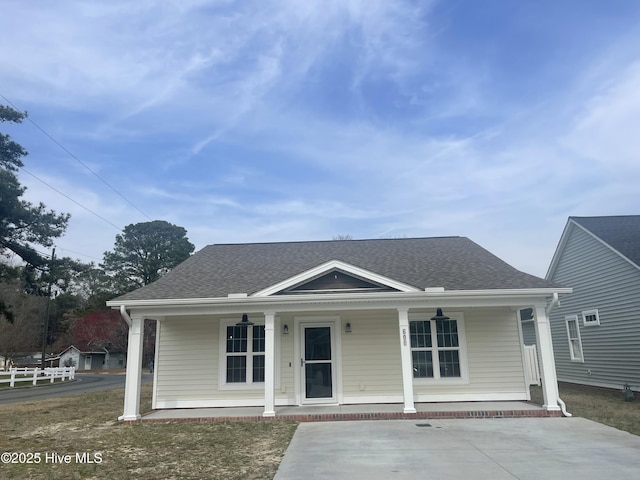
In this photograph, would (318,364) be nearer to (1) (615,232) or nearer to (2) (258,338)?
(2) (258,338)

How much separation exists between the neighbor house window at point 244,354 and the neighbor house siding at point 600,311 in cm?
1035

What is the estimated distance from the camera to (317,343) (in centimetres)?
1052

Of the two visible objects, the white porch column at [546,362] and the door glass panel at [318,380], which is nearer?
the white porch column at [546,362]

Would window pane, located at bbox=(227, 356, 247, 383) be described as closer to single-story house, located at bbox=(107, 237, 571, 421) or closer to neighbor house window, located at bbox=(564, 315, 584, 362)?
single-story house, located at bbox=(107, 237, 571, 421)

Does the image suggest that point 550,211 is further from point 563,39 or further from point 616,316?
point 563,39

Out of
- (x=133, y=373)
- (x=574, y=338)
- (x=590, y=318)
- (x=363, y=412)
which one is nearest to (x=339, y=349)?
(x=363, y=412)

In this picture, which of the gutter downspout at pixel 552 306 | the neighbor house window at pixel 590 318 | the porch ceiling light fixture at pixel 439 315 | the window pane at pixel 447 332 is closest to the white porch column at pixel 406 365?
the porch ceiling light fixture at pixel 439 315

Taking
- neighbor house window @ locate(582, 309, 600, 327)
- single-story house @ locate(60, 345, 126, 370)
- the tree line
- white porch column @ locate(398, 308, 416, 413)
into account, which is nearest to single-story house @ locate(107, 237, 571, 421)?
white porch column @ locate(398, 308, 416, 413)

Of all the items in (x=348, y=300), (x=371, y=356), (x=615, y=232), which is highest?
(x=615, y=232)

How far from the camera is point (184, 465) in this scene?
541 centimetres

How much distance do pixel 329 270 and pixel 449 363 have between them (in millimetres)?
3930

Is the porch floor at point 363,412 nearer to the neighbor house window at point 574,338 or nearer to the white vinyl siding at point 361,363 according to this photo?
the white vinyl siding at point 361,363

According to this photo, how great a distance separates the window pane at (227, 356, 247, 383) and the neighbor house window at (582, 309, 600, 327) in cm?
1110

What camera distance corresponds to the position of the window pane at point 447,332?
413 inches
